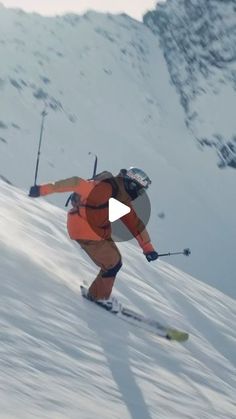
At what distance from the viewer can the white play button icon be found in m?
6.78

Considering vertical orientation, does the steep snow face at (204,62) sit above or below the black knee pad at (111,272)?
below

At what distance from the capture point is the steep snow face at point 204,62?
7725cm

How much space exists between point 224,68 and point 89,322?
276 ft

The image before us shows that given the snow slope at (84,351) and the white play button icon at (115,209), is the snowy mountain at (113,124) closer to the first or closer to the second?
the snow slope at (84,351)

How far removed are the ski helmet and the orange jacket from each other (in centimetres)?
6

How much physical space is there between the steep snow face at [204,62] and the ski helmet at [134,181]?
68083 mm

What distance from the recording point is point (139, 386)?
4.63 meters

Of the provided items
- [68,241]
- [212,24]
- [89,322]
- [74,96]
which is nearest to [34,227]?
[68,241]

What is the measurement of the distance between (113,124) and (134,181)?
64333 mm

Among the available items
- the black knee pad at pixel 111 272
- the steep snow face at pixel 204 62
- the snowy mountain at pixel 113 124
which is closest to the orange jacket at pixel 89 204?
the black knee pad at pixel 111 272

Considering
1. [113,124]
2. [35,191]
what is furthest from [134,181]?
[113,124]

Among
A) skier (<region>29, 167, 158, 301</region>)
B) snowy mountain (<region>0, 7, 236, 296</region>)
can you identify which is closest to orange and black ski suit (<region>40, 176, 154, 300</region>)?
skier (<region>29, 167, 158, 301</region>)

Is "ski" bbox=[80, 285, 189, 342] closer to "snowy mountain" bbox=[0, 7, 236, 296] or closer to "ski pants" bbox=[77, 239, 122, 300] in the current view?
"ski pants" bbox=[77, 239, 122, 300]

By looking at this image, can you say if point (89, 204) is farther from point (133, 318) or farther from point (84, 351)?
point (84, 351)
